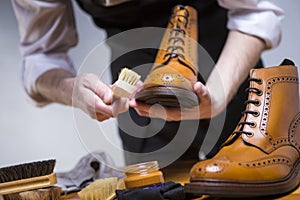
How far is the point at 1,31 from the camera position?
126cm

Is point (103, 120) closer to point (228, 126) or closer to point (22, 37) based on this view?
point (228, 126)

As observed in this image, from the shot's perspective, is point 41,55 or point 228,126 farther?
point 41,55

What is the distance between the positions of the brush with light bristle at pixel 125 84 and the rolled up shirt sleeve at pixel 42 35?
0.32 meters

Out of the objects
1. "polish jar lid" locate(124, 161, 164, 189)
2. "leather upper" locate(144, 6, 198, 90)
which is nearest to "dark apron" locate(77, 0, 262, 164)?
"leather upper" locate(144, 6, 198, 90)

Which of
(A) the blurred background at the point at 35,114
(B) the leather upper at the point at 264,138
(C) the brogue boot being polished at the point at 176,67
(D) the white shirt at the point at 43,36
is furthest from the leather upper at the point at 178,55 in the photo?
(A) the blurred background at the point at 35,114

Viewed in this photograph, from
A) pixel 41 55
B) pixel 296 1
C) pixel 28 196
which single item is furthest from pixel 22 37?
pixel 296 1

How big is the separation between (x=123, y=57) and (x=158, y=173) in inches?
12.1

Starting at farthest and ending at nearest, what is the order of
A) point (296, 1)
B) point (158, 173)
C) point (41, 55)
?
1. point (296, 1)
2. point (41, 55)
3. point (158, 173)

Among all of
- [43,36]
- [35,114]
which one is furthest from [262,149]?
[35,114]

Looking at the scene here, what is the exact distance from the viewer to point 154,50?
70 centimetres

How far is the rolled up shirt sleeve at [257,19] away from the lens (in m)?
0.72

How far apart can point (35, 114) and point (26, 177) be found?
0.74m

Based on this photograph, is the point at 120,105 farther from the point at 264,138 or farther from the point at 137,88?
the point at 264,138

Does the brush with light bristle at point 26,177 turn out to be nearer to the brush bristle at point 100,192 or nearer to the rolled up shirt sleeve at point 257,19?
the brush bristle at point 100,192
